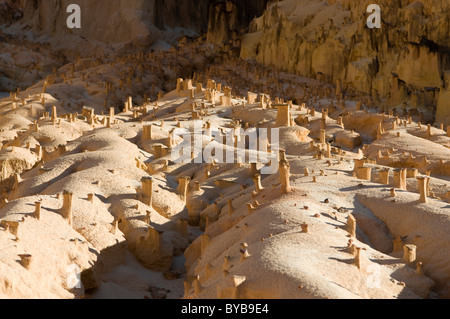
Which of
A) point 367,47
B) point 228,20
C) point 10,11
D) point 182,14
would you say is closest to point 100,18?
point 182,14

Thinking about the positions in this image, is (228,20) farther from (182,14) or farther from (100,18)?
(100,18)

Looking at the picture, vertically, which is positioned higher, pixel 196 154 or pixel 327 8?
pixel 327 8

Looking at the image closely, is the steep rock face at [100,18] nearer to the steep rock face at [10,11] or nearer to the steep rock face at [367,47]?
the steep rock face at [10,11]

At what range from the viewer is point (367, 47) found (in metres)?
63.3

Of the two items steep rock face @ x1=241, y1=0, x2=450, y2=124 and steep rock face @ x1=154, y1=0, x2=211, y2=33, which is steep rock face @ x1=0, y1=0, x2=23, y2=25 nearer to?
steep rock face @ x1=154, y1=0, x2=211, y2=33

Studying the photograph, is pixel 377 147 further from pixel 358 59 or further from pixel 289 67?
pixel 289 67

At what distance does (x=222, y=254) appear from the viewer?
20.8m

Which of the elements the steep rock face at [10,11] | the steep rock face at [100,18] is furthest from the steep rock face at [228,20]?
the steep rock face at [10,11]

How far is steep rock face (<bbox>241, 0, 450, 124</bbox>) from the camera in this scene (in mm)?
57844

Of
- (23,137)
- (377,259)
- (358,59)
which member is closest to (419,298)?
(377,259)

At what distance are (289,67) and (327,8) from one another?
7.94 metres

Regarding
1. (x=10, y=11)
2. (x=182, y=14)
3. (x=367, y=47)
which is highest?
(x=182, y=14)

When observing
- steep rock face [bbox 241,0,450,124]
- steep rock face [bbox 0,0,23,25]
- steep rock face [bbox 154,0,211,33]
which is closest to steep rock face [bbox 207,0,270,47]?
steep rock face [bbox 241,0,450,124]

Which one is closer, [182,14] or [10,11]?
[182,14]
